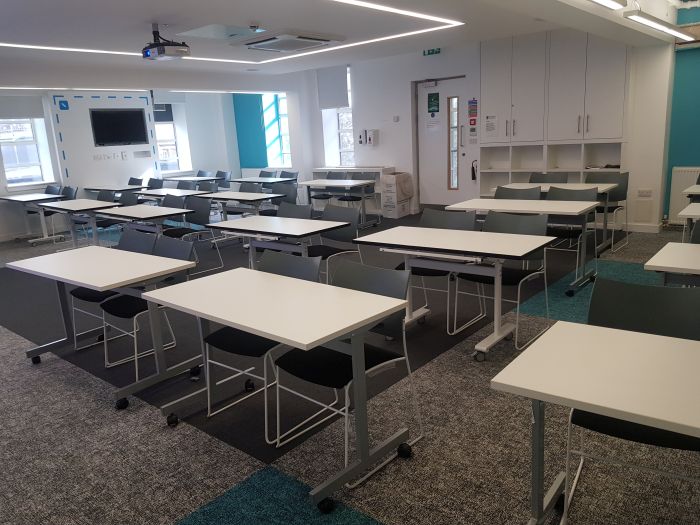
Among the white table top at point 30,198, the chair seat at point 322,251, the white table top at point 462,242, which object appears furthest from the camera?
the white table top at point 30,198

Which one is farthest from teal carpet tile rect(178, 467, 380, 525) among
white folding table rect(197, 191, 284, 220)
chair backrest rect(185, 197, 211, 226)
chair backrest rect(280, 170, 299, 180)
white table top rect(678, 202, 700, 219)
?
chair backrest rect(280, 170, 299, 180)

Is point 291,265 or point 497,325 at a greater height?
point 291,265

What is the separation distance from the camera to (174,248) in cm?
404

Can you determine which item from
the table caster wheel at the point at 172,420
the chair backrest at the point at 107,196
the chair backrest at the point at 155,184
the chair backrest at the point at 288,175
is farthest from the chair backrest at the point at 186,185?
the table caster wheel at the point at 172,420

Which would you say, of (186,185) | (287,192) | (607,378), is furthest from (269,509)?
(186,185)

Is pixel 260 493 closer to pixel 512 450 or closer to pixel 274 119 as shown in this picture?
pixel 512 450

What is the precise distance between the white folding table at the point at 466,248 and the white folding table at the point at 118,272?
156 cm

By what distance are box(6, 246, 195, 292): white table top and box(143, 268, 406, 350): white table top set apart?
0.39m

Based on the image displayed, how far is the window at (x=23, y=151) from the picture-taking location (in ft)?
32.2

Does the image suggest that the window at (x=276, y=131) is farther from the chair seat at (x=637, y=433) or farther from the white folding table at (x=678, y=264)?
the chair seat at (x=637, y=433)

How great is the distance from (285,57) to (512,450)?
7404 mm

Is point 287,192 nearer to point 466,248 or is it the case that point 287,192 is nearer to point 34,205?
point 34,205

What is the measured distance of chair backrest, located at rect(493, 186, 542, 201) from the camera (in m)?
6.05

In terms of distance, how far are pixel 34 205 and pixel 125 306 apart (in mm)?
6740
